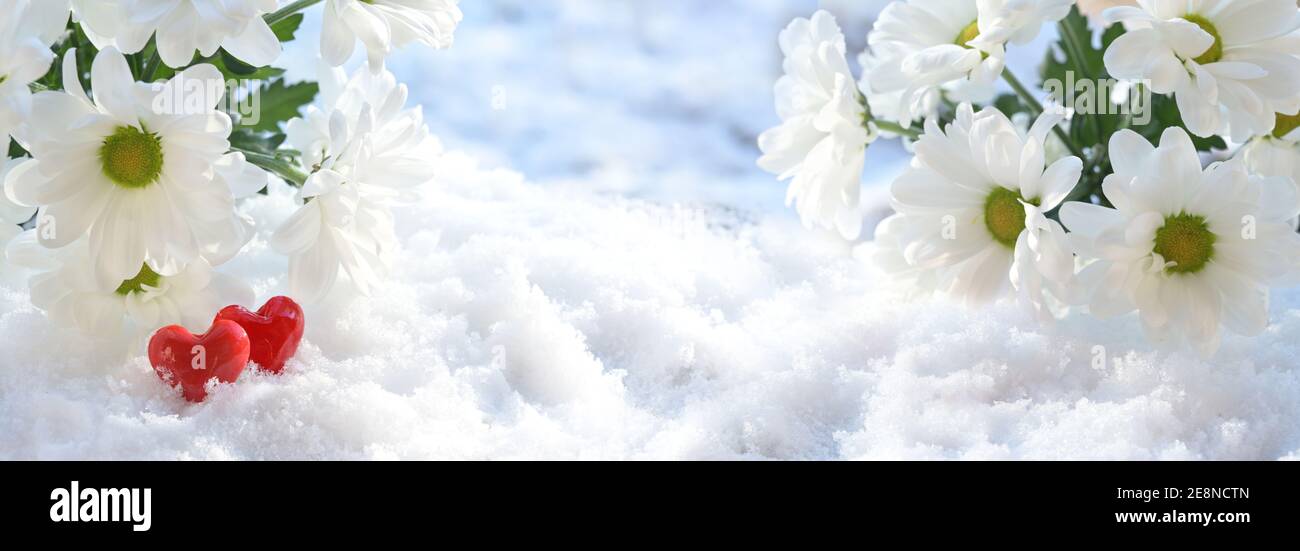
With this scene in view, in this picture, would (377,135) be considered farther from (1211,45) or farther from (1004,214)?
(1211,45)

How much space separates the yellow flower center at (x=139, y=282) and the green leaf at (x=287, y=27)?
0.23m

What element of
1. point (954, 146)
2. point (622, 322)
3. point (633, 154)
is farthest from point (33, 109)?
point (633, 154)

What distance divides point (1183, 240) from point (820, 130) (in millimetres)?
305

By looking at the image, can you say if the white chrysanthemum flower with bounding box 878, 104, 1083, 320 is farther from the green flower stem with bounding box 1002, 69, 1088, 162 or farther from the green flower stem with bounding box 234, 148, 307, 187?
the green flower stem with bounding box 234, 148, 307, 187

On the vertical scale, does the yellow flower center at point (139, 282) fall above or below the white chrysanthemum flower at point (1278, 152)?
below

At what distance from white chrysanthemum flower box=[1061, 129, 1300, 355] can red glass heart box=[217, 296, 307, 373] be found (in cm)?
56

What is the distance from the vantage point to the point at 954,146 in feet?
2.74

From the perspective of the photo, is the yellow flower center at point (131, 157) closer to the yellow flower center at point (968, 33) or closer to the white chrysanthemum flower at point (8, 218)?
the white chrysanthemum flower at point (8, 218)

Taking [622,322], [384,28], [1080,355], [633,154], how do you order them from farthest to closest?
[633,154], [622,322], [1080,355], [384,28]

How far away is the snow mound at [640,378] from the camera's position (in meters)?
0.77

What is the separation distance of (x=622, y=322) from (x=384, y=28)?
1.12 feet

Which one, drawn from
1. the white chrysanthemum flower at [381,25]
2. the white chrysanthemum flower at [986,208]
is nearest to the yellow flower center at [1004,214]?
the white chrysanthemum flower at [986,208]

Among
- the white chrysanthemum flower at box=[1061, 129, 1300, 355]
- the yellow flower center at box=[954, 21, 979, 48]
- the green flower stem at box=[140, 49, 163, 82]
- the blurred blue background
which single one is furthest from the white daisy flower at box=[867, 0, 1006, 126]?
the blurred blue background
